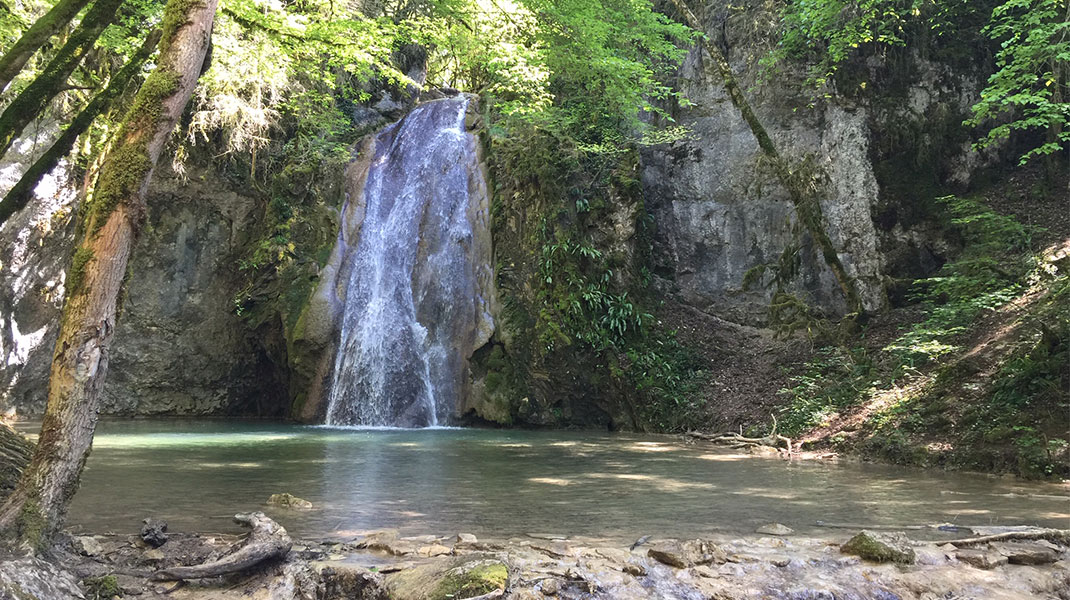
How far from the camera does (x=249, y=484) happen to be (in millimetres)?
6379

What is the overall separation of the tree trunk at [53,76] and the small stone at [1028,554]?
7.59m

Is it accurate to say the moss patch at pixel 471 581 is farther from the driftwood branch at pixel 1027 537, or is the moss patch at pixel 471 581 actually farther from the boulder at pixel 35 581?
the driftwood branch at pixel 1027 537

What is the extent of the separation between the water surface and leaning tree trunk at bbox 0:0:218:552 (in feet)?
3.85

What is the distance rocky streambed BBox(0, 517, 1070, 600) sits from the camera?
3105 mm

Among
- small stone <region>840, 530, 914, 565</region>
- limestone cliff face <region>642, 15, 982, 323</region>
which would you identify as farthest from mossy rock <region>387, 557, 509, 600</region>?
limestone cliff face <region>642, 15, 982, 323</region>

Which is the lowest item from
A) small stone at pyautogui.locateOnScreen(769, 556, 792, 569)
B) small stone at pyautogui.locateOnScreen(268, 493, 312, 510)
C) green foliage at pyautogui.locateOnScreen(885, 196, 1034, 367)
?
small stone at pyautogui.locateOnScreen(268, 493, 312, 510)

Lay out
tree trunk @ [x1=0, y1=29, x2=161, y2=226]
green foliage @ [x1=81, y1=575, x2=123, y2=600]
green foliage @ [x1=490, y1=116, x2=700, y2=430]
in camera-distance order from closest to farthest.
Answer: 1. green foliage @ [x1=81, y1=575, x2=123, y2=600]
2. tree trunk @ [x1=0, y1=29, x2=161, y2=226]
3. green foliage @ [x1=490, y1=116, x2=700, y2=430]

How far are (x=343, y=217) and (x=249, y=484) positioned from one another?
11764 millimetres

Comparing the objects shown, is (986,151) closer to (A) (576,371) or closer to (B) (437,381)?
(A) (576,371)

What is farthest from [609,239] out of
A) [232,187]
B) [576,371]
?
[232,187]

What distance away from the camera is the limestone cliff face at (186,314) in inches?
672

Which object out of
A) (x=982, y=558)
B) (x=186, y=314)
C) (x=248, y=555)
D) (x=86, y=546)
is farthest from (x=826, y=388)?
(x=186, y=314)

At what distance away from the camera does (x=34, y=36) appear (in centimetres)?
495

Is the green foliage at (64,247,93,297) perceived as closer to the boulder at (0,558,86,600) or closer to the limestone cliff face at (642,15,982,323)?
the boulder at (0,558,86,600)
